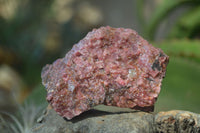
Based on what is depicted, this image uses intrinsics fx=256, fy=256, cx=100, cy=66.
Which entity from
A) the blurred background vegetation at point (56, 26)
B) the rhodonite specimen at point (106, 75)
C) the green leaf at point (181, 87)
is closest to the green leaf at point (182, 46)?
the green leaf at point (181, 87)

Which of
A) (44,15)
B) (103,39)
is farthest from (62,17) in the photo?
(103,39)

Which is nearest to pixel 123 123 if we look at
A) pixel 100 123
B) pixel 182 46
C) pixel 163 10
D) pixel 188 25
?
pixel 100 123

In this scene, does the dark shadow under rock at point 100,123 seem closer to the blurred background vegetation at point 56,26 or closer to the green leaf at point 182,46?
the green leaf at point 182,46

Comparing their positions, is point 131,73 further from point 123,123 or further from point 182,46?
point 182,46

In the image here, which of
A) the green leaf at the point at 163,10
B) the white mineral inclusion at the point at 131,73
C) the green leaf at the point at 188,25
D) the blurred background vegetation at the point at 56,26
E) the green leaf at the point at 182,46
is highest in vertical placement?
the blurred background vegetation at the point at 56,26

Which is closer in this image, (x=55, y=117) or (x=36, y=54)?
(x=55, y=117)

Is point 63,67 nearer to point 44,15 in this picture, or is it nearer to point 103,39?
point 103,39

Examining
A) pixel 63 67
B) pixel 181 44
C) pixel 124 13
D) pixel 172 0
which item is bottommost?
pixel 63 67
